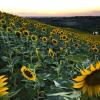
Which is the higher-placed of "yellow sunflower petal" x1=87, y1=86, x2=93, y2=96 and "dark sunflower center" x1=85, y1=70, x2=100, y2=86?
"dark sunflower center" x1=85, y1=70, x2=100, y2=86

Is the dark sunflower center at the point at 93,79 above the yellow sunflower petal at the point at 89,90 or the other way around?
above

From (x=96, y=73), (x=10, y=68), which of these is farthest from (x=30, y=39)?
(x=96, y=73)

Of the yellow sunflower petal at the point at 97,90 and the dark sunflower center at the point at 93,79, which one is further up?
the dark sunflower center at the point at 93,79

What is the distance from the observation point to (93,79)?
82.3 inches

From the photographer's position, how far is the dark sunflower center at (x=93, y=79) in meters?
2.05

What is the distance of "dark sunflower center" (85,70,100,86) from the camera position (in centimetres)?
205

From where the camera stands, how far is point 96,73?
6.83 feet

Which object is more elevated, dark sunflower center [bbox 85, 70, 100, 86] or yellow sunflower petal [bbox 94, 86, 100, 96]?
dark sunflower center [bbox 85, 70, 100, 86]

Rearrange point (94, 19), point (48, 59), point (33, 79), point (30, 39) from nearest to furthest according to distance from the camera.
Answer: point (33, 79) → point (48, 59) → point (30, 39) → point (94, 19)

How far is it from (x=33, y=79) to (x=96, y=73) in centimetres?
247

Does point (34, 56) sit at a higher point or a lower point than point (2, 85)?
lower

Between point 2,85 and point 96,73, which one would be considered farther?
point 96,73

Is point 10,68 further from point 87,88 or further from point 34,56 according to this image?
point 87,88

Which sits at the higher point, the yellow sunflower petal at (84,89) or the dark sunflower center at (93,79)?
the dark sunflower center at (93,79)
